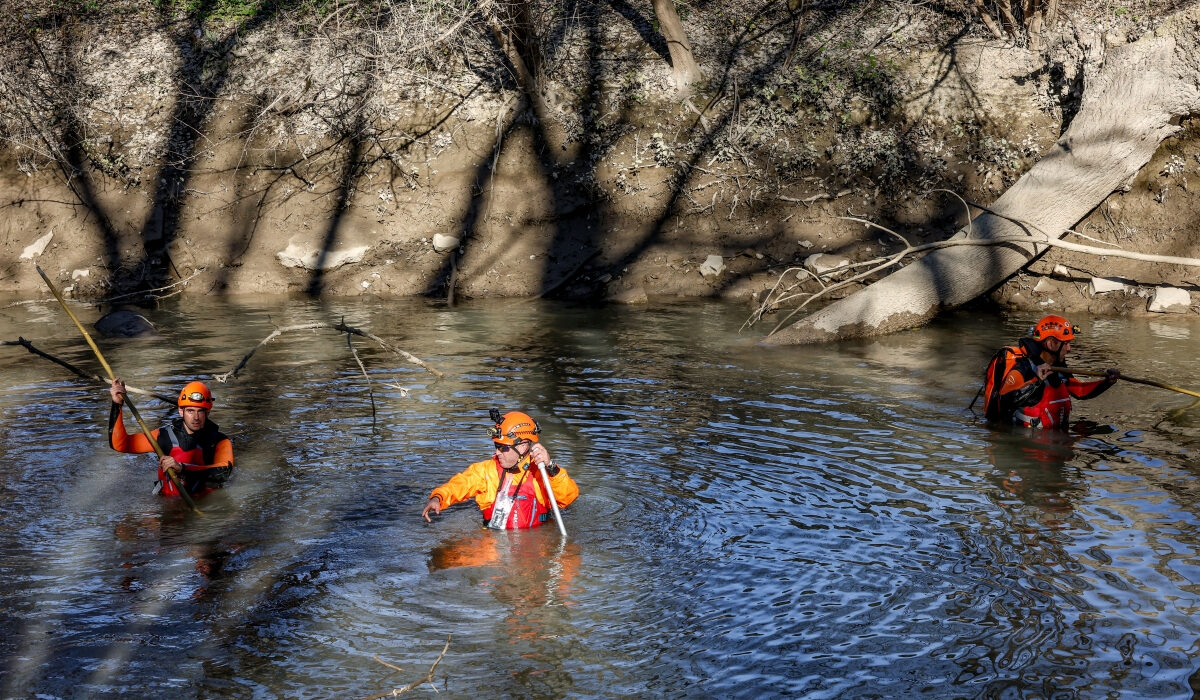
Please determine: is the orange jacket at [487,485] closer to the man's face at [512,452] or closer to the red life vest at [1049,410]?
the man's face at [512,452]

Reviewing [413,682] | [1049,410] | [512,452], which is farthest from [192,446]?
[1049,410]

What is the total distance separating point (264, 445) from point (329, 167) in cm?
1143

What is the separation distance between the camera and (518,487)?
28.3 ft

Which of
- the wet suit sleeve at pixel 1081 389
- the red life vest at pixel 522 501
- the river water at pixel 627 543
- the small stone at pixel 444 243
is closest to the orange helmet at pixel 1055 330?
the wet suit sleeve at pixel 1081 389

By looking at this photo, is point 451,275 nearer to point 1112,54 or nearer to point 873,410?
point 873,410

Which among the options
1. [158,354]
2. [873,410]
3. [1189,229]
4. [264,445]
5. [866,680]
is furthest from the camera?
[1189,229]

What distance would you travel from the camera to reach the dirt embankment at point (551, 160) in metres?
19.3

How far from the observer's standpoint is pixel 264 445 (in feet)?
36.5

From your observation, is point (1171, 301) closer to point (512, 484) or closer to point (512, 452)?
point (512, 484)

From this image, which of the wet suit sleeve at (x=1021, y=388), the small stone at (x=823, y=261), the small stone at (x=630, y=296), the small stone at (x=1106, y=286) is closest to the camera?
the wet suit sleeve at (x=1021, y=388)

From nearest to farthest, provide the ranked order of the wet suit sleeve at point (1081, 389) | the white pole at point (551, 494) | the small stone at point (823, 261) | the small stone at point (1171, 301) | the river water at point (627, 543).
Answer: the river water at point (627, 543), the white pole at point (551, 494), the wet suit sleeve at point (1081, 389), the small stone at point (1171, 301), the small stone at point (823, 261)

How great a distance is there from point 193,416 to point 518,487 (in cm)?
298

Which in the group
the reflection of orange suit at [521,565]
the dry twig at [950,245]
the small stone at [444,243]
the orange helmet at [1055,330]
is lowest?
the reflection of orange suit at [521,565]

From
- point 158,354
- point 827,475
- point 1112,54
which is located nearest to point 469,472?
point 827,475
